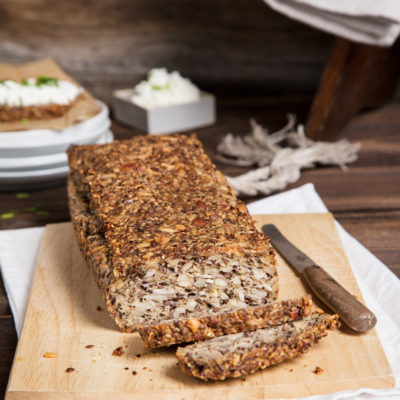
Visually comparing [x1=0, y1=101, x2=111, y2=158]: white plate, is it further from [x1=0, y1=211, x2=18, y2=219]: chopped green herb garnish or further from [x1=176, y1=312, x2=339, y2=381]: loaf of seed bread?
[x1=176, y1=312, x2=339, y2=381]: loaf of seed bread

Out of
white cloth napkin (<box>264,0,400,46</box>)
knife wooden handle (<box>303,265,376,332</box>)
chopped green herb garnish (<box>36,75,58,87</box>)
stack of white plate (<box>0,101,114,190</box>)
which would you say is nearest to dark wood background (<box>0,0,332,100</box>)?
chopped green herb garnish (<box>36,75,58,87</box>)

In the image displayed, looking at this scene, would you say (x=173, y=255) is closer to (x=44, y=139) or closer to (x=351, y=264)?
(x=351, y=264)

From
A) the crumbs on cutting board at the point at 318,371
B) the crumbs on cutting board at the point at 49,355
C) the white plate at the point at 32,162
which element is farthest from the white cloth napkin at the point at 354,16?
the crumbs on cutting board at the point at 49,355

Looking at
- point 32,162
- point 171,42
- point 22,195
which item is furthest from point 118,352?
point 171,42

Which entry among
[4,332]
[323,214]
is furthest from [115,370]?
[323,214]

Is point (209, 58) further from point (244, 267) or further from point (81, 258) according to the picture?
point (244, 267)
